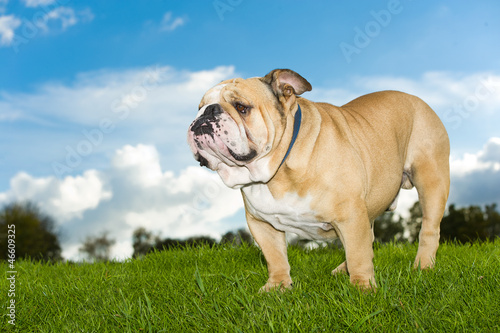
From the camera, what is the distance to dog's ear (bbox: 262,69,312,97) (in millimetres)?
4053

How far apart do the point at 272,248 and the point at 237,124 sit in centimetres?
154

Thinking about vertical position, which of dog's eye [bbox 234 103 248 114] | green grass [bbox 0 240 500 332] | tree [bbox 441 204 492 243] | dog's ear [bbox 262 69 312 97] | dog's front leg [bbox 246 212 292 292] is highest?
tree [bbox 441 204 492 243]

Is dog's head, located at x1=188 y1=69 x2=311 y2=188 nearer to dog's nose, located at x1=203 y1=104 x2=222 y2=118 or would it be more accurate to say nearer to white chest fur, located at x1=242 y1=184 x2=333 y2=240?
dog's nose, located at x1=203 y1=104 x2=222 y2=118

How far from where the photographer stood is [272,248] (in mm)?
4684

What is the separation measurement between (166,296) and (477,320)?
2581mm

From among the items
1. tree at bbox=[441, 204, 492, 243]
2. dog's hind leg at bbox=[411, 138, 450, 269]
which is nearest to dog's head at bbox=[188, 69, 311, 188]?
dog's hind leg at bbox=[411, 138, 450, 269]

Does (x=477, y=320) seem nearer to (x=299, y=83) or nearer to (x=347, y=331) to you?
(x=347, y=331)

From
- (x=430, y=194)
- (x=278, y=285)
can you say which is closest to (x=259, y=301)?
(x=278, y=285)

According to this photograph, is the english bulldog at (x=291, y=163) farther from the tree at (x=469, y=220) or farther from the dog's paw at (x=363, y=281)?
the tree at (x=469, y=220)

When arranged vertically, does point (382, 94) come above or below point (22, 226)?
below

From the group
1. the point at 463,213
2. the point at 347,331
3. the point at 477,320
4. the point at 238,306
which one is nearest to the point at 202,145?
the point at 238,306

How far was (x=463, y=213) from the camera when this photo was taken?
54.6 ft

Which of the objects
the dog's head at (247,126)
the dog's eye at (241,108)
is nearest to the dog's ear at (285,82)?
the dog's head at (247,126)

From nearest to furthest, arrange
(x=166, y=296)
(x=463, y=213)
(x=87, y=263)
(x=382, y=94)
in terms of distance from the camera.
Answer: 1. (x=166, y=296)
2. (x=382, y=94)
3. (x=87, y=263)
4. (x=463, y=213)
